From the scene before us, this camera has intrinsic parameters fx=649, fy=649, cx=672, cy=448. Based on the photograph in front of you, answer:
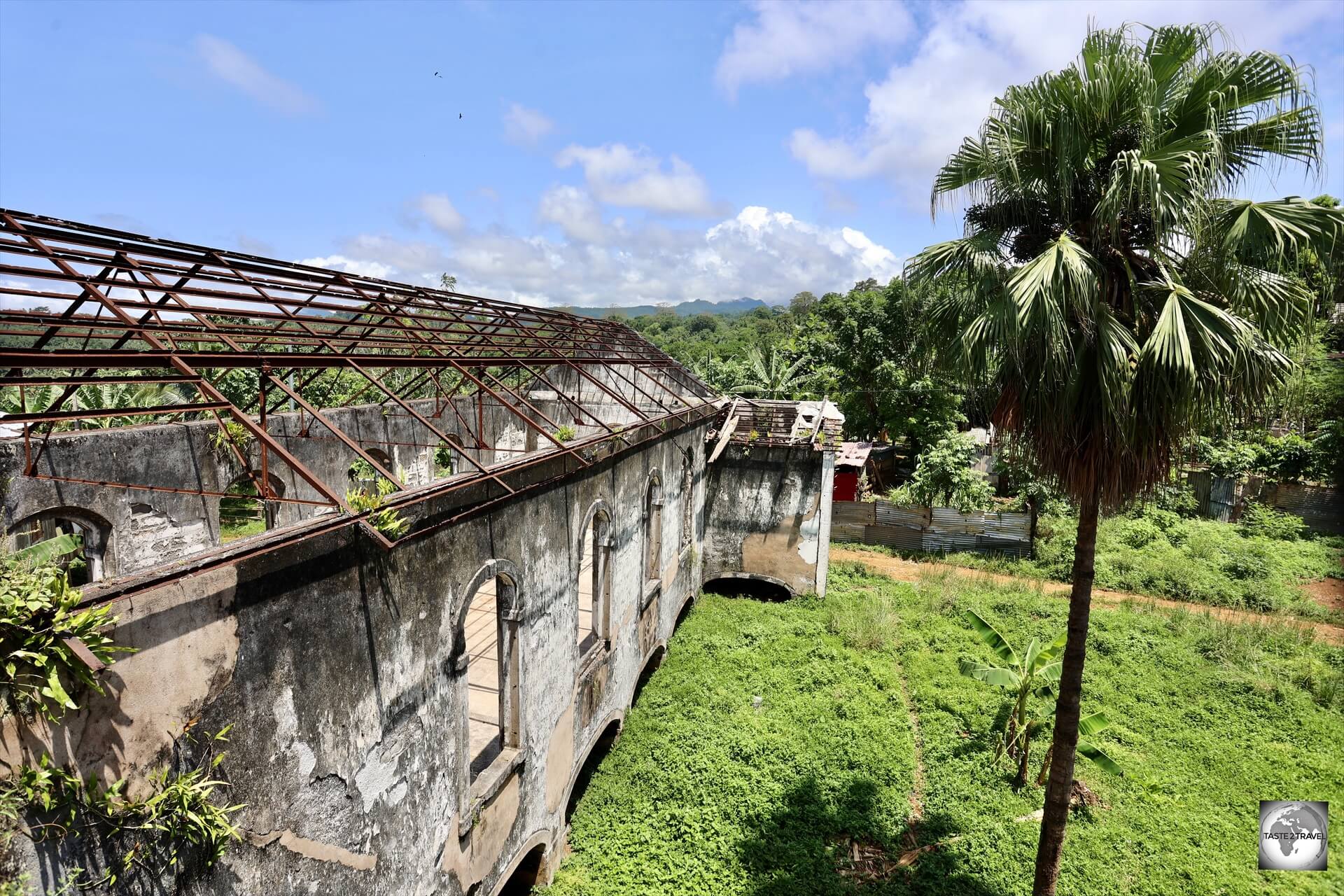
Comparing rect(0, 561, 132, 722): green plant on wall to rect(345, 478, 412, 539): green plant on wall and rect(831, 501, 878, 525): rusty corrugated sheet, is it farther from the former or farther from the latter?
rect(831, 501, 878, 525): rusty corrugated sheet

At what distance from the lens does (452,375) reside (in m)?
26.8

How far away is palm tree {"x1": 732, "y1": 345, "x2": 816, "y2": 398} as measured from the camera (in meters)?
28.9

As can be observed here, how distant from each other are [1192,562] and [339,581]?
24400 millimetres

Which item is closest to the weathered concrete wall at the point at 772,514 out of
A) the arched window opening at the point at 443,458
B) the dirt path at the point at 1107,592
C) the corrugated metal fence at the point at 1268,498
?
the dirt path at the point at 1107,592

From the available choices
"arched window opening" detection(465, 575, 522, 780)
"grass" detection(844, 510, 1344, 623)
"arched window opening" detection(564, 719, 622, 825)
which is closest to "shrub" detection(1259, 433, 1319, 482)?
"grass" detection(844, 510, 1344, 623)

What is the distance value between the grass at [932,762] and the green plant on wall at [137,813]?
6.58 metres

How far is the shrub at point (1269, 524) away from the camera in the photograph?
22.4 m

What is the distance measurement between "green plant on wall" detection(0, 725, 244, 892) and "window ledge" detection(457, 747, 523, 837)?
3.02 m

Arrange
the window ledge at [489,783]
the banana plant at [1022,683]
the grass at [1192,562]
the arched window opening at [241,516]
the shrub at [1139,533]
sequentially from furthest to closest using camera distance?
the shrub at [1139,533]
the arched window opening at [241,516]
the grass at [1192,562]
the banana plant at [1022,683]
the window ledge at [489,783]

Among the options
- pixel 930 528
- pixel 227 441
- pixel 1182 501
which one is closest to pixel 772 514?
pixel 930 528

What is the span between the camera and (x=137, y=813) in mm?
3244

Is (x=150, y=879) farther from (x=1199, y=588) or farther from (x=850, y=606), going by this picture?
(x=1199, y=588)

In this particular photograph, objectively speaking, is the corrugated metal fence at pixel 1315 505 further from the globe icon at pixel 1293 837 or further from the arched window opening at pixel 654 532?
the arched window opening at pixel 654 532

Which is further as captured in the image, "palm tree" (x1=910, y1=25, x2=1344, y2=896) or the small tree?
the small tree
